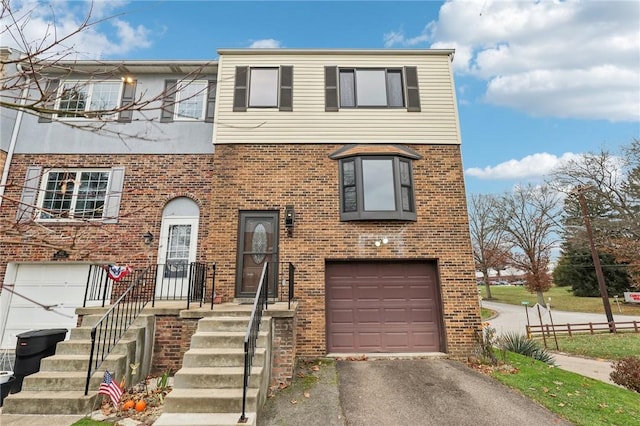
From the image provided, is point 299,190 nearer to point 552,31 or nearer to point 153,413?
point 153,413

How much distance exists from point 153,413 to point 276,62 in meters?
8.50

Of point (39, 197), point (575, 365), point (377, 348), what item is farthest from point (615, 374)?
point (39, 197)

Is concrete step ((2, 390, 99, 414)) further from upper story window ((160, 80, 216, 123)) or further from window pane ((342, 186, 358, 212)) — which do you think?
upper story window ((160, 80, 216, 123))

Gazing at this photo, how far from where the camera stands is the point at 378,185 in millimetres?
7875

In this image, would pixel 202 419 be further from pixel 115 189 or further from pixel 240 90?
pixel 240 90

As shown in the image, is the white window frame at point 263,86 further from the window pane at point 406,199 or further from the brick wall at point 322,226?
the window pane at point 406,199

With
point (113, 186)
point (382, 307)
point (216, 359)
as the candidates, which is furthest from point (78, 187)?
point (382, 307)

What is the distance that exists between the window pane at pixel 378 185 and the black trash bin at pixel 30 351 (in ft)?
22.7

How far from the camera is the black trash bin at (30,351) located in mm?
5254

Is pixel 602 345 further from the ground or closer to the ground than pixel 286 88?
closer to the ground

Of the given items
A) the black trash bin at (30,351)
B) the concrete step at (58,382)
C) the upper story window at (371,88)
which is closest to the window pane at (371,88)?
the upper story window at (371,88)

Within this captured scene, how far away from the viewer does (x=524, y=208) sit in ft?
97.5

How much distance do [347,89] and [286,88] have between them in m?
1.73

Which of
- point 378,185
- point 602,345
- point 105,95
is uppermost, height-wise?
point 105,95
